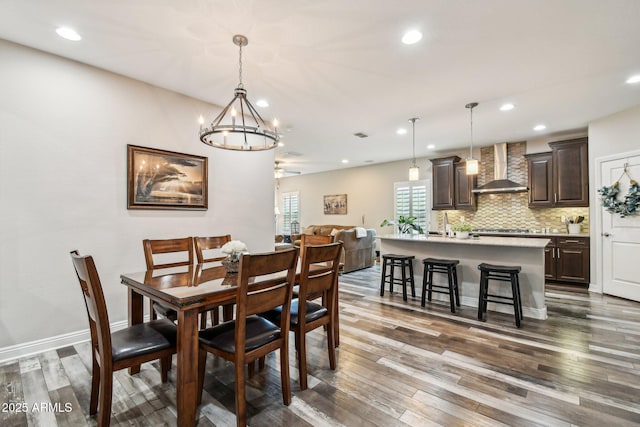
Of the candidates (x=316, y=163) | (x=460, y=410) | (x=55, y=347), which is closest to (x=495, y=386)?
(x=460, y=410)

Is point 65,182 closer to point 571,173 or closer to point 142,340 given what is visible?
point 142,340

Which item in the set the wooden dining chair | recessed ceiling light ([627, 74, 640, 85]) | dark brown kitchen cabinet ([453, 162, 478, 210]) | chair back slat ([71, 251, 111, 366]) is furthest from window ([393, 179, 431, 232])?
chair back slat ([71, 251, 111, 366])

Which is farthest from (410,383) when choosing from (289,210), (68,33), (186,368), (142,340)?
(289,210)

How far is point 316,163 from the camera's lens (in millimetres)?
8711

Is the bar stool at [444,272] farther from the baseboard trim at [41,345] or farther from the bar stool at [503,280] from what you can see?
the baseboard trim at [41,345]

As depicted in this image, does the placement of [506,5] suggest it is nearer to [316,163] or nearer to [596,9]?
[596,9]

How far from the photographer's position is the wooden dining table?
5.35 feet

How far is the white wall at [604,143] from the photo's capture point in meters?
4.31

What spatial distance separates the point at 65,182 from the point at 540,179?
24.1 ft

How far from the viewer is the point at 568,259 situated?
5191mm

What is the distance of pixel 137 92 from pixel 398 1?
2.94 m

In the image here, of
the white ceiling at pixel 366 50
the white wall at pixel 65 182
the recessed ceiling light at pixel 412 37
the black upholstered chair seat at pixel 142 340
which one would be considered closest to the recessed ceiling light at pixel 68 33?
the white ceiling at pixel 366 50

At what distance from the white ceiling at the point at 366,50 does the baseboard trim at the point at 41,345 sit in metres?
2.74

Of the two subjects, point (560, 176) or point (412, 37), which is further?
point (560, 176)
